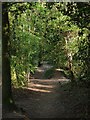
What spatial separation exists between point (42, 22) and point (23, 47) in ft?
3.56

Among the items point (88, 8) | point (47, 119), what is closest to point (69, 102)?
point (47, 119)

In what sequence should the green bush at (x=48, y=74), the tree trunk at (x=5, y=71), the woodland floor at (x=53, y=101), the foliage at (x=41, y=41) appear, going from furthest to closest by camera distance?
the green bush at (x=48, y=74) < the foliage at (x=41, y=41) < the woodland floor at (x=53, y=101) < the tree trunk at (x=5, y=71)

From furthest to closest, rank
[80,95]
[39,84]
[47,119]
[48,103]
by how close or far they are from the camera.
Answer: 1. [39,84]
2. [48,103]
3. [80,95]
4. [47,119]

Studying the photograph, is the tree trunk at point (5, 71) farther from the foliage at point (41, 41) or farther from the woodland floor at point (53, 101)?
the foliage at point (41, 41)

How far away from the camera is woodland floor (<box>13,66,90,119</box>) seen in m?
7.68

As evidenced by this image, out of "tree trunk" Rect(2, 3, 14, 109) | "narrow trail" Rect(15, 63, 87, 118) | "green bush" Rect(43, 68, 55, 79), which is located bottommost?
"green bush" Rect(43, 68, 55, 79)

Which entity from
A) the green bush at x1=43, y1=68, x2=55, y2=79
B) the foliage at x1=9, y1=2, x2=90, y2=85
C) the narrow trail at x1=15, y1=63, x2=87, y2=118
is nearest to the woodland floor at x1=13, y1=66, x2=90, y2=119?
the narrow trail at x1=15, y1=63, x2=87, y2=118

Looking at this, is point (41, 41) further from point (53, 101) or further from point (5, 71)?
point (5, 71)

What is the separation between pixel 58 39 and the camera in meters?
11.0

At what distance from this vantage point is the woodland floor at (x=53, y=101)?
768 cm

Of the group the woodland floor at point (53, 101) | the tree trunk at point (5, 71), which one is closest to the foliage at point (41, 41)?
the woodland floor at point (53, 101)

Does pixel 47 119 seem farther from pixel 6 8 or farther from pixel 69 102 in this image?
pixel 6 8

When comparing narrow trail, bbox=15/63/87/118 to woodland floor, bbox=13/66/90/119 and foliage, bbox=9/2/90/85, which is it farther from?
foliage, bbox=9/2/90/85

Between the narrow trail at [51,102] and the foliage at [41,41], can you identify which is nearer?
→ the narrow trail at [51,102]
